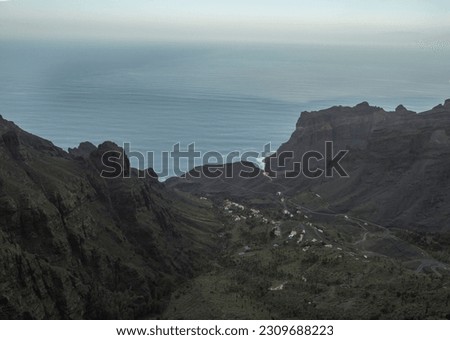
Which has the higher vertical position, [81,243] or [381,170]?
[381,170]

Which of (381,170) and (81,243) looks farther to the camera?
(381,170)

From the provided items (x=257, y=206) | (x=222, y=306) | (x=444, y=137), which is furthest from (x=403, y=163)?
(x=222, y=306)

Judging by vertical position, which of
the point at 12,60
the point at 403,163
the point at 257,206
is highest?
the point at 12,60

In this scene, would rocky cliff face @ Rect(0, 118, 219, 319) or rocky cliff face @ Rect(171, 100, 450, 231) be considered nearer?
rocky cliff face @ Rect(0, 118, 219, 319)

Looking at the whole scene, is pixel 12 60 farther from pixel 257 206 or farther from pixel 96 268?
pixel 96 268

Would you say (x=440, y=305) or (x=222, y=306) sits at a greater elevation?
(x=440, y=305)

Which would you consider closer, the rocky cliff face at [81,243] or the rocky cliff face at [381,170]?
the rocky cliff face at [81,243]
